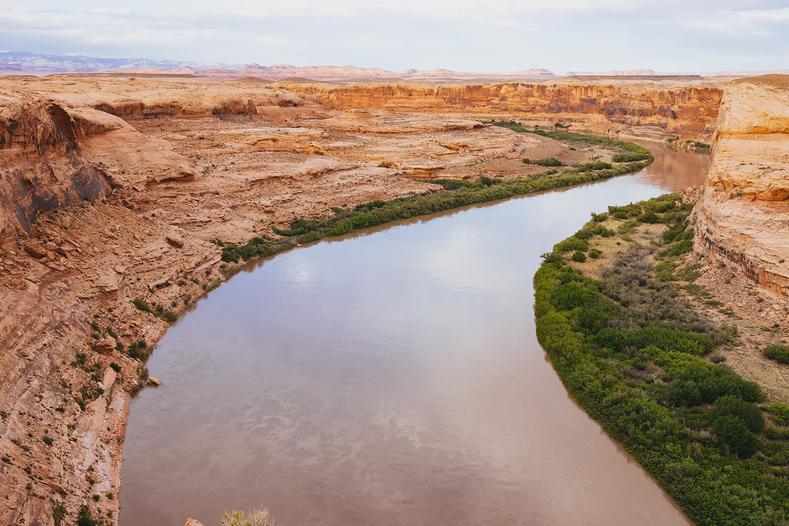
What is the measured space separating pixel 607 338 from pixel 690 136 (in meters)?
47.4

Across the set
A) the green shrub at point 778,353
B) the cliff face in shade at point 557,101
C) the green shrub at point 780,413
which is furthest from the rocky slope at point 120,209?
the cliff face in shade at point 557,101

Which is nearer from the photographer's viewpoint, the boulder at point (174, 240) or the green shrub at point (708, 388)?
the green shrub at point (708, 388)

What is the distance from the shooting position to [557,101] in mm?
68875

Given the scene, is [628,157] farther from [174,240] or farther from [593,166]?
[174,240]

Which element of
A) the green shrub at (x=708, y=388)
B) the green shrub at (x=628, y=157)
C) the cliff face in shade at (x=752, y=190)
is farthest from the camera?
the green shrub at (x=628, y=157)

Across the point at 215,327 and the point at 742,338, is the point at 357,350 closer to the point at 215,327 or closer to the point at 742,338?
the point at 215,327

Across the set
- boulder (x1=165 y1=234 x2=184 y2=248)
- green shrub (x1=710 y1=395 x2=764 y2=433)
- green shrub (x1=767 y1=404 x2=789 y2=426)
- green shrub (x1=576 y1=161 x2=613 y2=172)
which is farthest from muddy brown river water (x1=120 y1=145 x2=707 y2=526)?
green shrub (x1=576 y1=161 x2=613 y2=172)

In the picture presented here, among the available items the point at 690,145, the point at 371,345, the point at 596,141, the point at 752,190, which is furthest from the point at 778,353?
the point at 596,141

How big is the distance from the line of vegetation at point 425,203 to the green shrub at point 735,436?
15258 mm

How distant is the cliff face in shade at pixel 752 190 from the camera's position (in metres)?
15.0

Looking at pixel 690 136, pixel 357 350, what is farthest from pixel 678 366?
pixel 690 136

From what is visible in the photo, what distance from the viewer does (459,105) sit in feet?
229

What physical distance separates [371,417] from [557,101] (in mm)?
62979

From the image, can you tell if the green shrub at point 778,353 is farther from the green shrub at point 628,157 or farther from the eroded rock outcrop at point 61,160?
the green shrub at point 628,157
